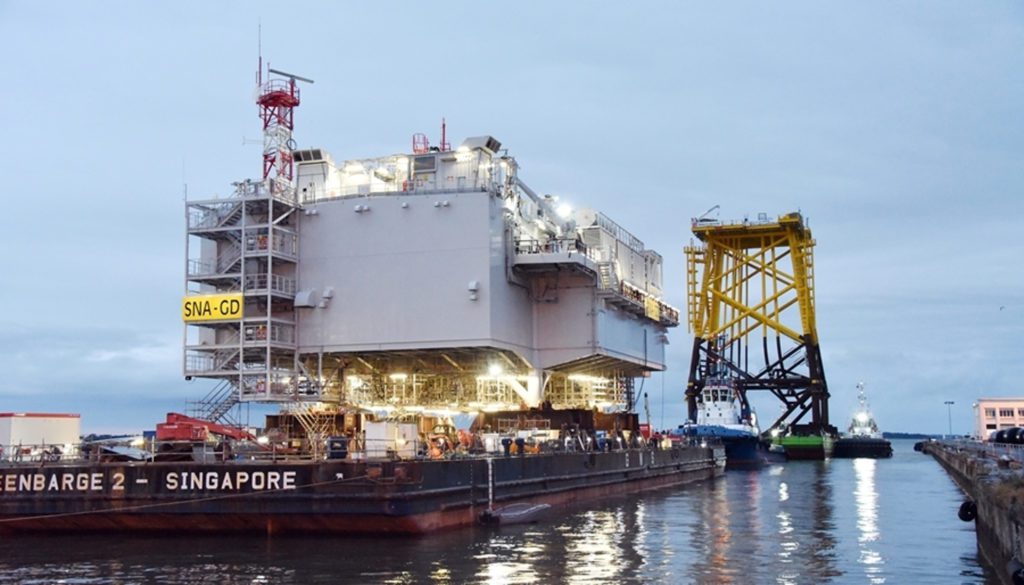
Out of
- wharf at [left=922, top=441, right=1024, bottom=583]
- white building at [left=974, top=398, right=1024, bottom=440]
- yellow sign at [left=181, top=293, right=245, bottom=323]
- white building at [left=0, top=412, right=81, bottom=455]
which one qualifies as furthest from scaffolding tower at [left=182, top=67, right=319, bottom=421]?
white building at [left=974, top=398, right=1024, bottom=440]

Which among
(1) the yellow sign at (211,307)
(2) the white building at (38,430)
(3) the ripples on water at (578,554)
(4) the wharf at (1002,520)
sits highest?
(1) the yellow sign at (211,307)

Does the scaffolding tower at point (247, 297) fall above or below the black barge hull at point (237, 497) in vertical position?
above

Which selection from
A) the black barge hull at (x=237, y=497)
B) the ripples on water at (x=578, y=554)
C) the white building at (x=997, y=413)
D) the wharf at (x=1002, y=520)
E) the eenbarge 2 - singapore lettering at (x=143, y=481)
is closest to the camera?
the wharf at (x=1002, y=520)

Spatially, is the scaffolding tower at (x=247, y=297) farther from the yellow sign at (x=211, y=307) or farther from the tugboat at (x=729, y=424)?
the tugboat at (x=729, y=424)

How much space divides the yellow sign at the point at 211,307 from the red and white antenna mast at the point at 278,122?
17.9 ft

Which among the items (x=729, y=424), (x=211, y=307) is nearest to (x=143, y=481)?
(x=211, y=307)

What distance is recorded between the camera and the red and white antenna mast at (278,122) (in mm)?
42469

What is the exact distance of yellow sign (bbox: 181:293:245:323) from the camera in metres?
39.1

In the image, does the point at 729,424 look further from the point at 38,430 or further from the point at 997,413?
the point at 38,430

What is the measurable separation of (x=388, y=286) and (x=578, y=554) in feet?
57.6

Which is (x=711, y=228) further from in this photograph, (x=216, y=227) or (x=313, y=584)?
(x=313, y=584)

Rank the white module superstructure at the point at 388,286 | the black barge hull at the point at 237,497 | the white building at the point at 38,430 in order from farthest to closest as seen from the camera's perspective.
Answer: the white module superstructure at the point at 388,286
the white building at the point at 38,430
the black barge hull at the point at 237,497

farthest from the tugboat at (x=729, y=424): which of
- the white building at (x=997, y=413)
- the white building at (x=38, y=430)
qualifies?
the white building at (x=38, y=430)

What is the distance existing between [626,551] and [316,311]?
1913 centimetres
